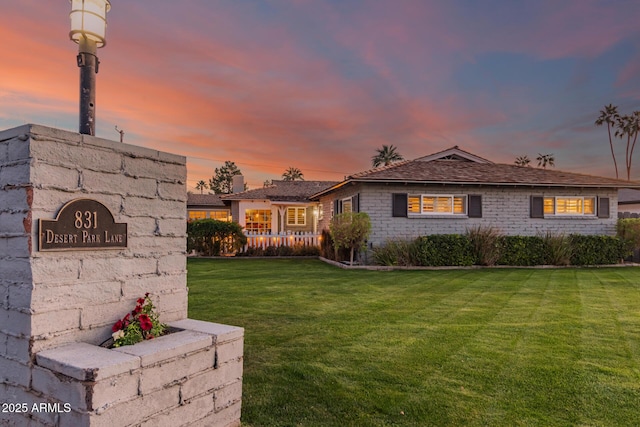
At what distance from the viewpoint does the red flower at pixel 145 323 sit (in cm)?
240

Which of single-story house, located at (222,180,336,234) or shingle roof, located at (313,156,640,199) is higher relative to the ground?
shingle roof, located at (313,156,640,199)

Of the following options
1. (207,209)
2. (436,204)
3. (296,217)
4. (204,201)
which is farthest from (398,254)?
(204,201)

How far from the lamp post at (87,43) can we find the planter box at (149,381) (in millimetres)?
1707

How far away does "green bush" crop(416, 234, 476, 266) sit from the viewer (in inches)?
510

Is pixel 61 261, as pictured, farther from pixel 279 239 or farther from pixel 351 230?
pixel 279 239

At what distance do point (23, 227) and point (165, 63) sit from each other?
9.48 metres

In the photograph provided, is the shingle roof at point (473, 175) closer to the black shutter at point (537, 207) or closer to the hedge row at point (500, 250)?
the black shutter at point (537, 207)

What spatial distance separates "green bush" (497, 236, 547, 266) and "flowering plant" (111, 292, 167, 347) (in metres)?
13.3

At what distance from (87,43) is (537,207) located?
53.3 ft

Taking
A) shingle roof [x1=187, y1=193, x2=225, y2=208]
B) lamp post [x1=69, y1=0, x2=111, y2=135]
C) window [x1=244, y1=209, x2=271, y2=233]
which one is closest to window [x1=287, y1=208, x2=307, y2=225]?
window [x1=244, y1=209, x2=271, y2=233]

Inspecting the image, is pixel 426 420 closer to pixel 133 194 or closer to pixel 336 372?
pixel 336 372

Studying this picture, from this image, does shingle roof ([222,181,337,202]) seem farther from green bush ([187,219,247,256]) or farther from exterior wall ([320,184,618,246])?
exterior wall ([320,184,618,246])

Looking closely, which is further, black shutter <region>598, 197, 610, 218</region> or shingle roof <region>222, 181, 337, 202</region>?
shingle roof <region>222, 181, 337, 202</region>

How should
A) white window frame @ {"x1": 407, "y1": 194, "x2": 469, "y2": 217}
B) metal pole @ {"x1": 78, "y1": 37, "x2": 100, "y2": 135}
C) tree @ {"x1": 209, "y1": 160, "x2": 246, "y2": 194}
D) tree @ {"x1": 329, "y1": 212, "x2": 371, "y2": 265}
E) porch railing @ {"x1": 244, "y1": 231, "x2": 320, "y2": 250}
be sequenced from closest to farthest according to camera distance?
metal pole @ {"x1": 78, "y1": 37, "x2": 100, "y2": 135}, tree @ {"x1": 329, "y1": 212, "x2": 371, "y2": 265}, white window frame @ {"x1": 407, "y1": 194, "x2": 469, "y2": 217}, porch railing @ {"x1": 244, "y1": 231, "x2": 320, "y2": 250}, tree @ {"x1": 209, "y1": 160, "x2": 246, "y2": 194}
